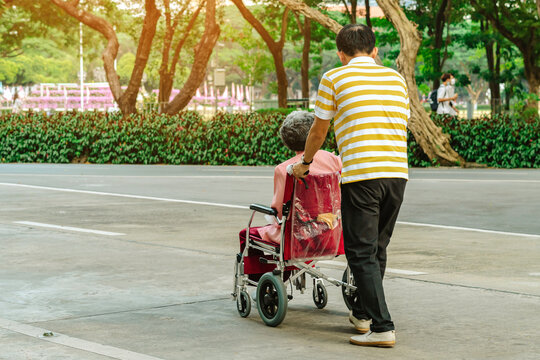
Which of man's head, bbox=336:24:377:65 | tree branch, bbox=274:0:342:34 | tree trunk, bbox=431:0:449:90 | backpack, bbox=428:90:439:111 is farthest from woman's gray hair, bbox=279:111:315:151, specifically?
tree trunk, bbox=431:0:449:90

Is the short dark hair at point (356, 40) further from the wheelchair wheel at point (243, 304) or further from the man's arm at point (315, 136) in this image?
the wheelchair wheel at point (243, 304)

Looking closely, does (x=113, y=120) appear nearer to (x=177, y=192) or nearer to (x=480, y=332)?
(x=177, y=192)

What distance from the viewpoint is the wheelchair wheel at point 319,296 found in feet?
20.9

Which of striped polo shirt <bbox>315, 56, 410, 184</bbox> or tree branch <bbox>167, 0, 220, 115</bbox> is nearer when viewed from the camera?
striped polo shirt <bbox>315, 56, 410, 184</bbox>

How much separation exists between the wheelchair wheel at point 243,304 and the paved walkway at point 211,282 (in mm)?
48

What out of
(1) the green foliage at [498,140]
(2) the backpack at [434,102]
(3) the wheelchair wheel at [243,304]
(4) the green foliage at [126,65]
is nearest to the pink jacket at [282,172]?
(3) the wheelchair wheel at [243,304]

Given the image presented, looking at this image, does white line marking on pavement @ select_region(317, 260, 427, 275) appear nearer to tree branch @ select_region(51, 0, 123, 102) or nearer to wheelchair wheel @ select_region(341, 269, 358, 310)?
wheelchair wheel @ select_region(341, 269, 358, 310)

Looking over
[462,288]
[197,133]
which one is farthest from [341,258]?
[197,133]

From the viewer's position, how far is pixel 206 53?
27.6m

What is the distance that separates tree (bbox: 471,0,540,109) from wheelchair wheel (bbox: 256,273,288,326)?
25.2 metres

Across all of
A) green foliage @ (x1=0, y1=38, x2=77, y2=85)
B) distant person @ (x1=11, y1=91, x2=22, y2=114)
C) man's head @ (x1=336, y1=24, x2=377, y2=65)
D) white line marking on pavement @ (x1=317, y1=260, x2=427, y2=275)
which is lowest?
white line marking on pavement @ (x1=317, y1=260, x2=427, y2=275)

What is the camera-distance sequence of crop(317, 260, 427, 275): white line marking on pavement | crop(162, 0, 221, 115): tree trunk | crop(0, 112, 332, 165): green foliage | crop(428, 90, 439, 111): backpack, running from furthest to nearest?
crop(162, 0, 221, 115): tree trunk < crop(0, 112, 332, 165): green foliage < crop(428, 90, 439, 111): backpack < crop(317, 260, 427, 275): white line marking on pavement

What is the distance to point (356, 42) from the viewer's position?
5.46m

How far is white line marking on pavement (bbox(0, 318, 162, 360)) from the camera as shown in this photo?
203 inches
